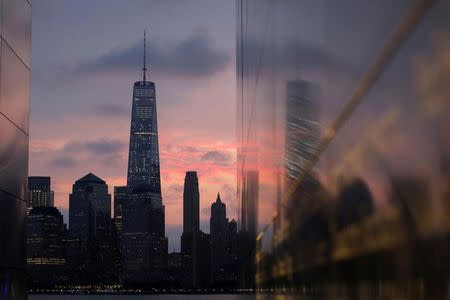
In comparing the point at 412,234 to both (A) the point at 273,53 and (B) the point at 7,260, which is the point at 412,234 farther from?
(B) the point at 7,260

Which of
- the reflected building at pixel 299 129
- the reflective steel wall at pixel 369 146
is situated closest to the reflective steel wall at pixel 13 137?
the reflected building at pixel 299 129

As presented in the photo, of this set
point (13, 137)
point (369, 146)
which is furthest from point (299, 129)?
point (13, 137)

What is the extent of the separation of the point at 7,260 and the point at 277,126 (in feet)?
32.3

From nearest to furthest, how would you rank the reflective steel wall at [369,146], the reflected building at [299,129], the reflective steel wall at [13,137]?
the reflective steel wall at [369,146] < the reflected building at [299,129] < the reflective steel wall at [13,137]

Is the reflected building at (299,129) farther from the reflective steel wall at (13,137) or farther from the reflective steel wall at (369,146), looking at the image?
the reflective steel wall at (13,137)

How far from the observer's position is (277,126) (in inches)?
300

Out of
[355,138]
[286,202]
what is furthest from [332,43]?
[286,202]

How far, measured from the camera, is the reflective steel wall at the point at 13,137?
15.3 meters

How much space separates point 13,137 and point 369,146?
45.2 feet

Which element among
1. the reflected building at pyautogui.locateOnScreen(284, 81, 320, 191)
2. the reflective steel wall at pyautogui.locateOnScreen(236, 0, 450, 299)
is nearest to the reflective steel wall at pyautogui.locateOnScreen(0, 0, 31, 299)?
the reflected building at pyautogui.locateOnScreen(284, 81, 320, 191)

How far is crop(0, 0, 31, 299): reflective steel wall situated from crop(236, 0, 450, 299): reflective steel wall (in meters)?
10.1

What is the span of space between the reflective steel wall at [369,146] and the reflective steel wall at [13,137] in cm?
1011

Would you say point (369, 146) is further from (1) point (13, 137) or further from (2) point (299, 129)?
(1) point (13, 137)

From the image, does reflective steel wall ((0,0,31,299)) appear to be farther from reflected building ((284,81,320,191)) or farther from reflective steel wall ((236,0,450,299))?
reflective steel wall ((236,0,450,299))
